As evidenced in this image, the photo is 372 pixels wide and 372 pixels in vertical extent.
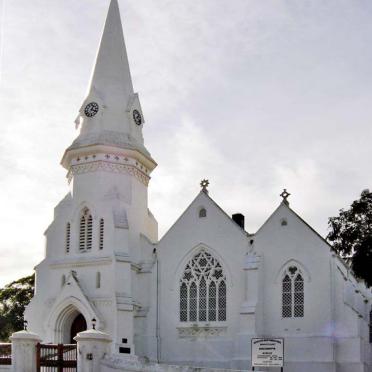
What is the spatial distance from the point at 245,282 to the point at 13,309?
94.7ft

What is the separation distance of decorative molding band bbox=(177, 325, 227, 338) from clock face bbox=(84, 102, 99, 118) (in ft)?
43.6

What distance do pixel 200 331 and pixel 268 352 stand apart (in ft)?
27.8

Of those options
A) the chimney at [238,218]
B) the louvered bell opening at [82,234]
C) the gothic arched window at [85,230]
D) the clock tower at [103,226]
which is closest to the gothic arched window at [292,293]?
the chimney at [238,218]

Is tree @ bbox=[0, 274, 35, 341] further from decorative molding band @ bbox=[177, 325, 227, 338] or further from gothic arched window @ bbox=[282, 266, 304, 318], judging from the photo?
gothic arched window @ bbox=[282, 266, 304, 318]

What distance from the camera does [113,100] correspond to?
1711 inches

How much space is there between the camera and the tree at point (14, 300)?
60.2 meters

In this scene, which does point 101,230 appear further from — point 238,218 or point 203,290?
point 238,218

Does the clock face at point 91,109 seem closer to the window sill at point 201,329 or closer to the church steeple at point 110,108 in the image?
the church steeple at point 110,108

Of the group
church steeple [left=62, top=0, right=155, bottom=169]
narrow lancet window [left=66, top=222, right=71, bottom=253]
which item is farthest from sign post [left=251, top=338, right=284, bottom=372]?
church steeple [left=62, top=0, right=155, bottom=169]

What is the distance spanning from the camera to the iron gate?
83.3 ft

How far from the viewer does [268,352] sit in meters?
30.9

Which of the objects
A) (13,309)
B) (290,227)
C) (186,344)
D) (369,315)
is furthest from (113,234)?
(13,309)

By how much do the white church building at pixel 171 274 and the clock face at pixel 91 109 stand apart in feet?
0.19

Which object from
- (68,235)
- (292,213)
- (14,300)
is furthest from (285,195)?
(14,300)
